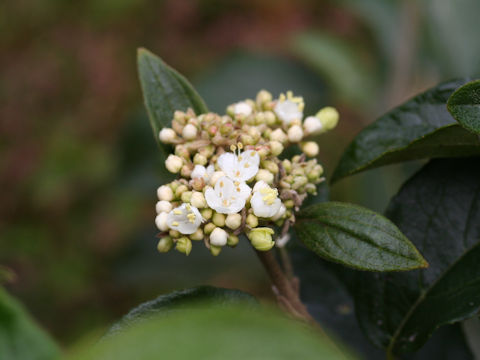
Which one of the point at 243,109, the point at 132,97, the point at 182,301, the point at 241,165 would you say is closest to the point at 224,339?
the point at 182,301

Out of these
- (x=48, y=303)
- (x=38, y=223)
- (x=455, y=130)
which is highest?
(x=455, y=130)

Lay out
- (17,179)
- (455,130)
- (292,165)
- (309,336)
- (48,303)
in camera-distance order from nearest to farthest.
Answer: (309,336) → (455,130) → (292,165) → (48,303) → (17,179)

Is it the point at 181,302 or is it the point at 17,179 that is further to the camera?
the point at 17,179

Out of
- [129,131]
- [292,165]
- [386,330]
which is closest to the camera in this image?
[292,165]

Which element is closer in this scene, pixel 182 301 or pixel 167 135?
pixel 182 301

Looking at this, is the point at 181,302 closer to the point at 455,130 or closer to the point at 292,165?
the point at 292,165

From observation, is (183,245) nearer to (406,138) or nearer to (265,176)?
(265,176)

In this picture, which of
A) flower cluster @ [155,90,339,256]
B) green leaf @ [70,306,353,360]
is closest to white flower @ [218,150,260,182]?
flower cluster @ [155,90,339,256]

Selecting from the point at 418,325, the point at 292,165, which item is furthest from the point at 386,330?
the point at 292,165
